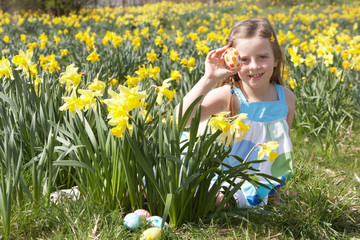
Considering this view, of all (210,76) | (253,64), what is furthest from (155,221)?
(253,64)

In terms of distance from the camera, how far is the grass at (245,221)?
175 centimetres

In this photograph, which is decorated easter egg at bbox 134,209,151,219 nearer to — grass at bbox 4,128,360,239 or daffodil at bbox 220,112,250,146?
grass at bbox 4,128,360,239

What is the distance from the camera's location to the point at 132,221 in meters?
1.79

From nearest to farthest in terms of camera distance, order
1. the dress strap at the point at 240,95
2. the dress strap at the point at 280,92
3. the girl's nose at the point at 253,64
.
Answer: the girl's nose at the point at 253,64
the dress strap at the point at 240,95
the dress strap at the point at 280,92

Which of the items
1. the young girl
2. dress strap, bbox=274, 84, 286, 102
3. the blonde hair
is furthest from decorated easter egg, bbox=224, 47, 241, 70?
dress strap, bbox=274, 84, 286, 102

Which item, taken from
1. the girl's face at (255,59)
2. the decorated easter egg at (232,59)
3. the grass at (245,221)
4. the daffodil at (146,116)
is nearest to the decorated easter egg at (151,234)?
the grass at (245,221)

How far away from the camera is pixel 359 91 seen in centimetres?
346

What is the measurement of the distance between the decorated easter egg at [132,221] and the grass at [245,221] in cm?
3

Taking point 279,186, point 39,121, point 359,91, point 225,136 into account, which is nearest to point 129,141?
point 225,136

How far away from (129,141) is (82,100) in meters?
0.27

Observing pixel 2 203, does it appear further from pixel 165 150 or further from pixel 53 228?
pixel 165 150

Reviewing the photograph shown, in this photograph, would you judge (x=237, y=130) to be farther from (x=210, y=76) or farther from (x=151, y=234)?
(x=151, y=234)

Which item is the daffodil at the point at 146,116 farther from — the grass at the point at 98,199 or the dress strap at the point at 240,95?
the dress strap at the point at 240,95

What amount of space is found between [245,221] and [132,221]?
0.57 m
